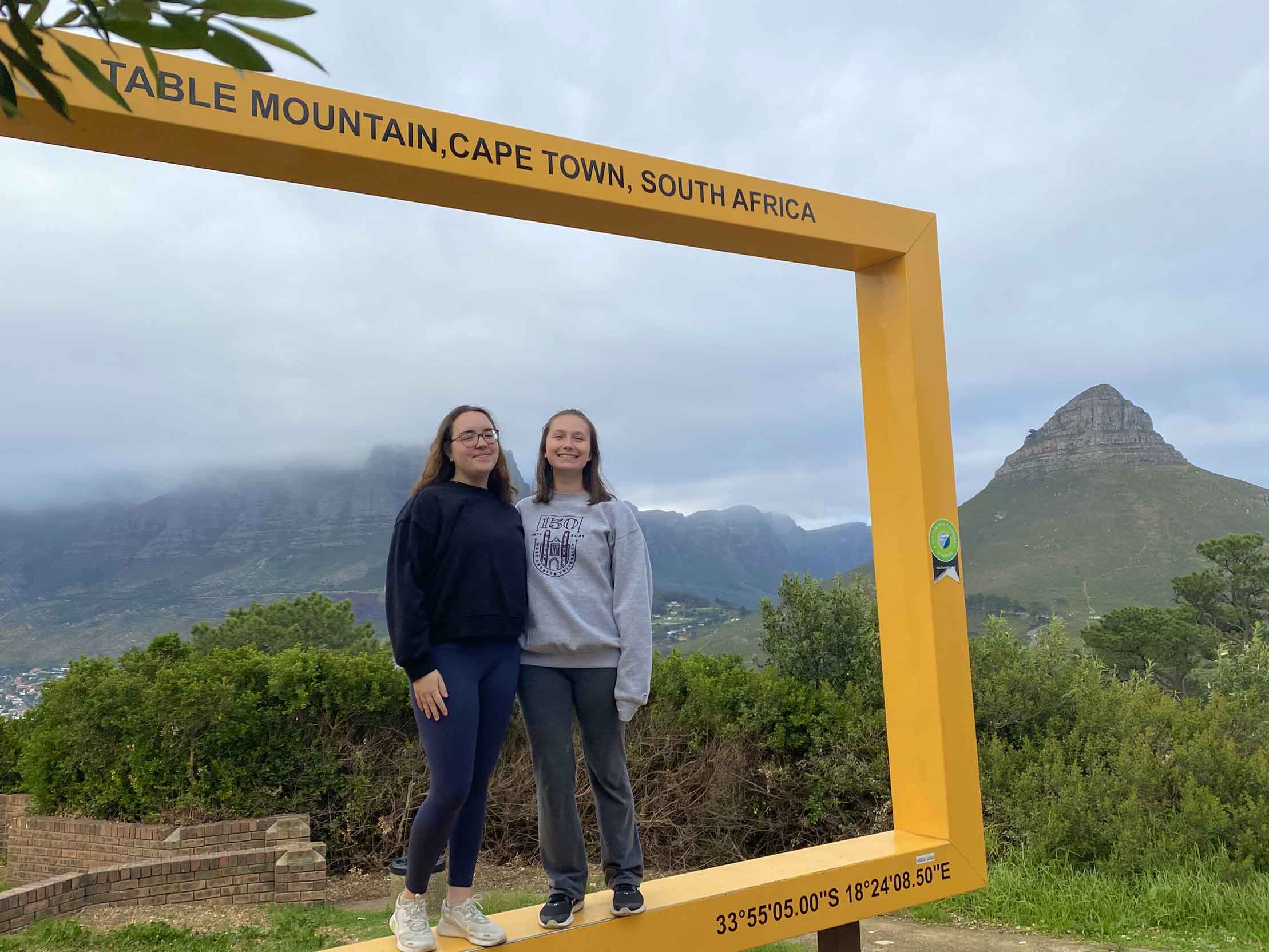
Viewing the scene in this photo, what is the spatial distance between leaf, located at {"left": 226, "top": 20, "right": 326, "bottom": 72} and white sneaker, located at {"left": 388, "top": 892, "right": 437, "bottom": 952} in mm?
2799

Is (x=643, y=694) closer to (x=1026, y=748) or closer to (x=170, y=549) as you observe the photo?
(x=1026, y=748)

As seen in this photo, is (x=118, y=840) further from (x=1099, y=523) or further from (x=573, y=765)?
(x=1099, y=523)

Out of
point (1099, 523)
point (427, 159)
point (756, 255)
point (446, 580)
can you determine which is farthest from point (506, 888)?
point (1099, 523)

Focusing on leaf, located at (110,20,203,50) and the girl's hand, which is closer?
leaf, located at (110,20,203,50)

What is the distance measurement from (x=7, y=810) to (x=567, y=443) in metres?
9.96

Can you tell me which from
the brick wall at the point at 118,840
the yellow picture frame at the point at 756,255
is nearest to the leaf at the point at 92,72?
the yellow picture frame at the point at 756,255

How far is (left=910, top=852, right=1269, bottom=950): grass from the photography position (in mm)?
4891

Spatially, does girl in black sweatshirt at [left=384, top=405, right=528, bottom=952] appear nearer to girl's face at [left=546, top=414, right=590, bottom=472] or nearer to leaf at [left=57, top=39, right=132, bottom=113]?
girl's face at [left=546, top=414, right=590, bottom=472]

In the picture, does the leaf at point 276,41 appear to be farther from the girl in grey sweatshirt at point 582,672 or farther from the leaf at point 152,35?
the girl in grey sweatshirt at point 582,672

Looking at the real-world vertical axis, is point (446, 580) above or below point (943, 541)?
below

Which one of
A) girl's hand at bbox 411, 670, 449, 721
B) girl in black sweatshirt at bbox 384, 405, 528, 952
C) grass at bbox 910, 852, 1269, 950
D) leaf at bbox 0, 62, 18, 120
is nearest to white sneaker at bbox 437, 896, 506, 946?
girl in black sweatshirt at bbox 384, 405, 528, 952

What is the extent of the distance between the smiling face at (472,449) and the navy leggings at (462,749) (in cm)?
59

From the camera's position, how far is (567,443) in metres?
3.38

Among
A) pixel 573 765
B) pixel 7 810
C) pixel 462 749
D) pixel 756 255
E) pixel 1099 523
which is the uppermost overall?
pixel 1099 523
